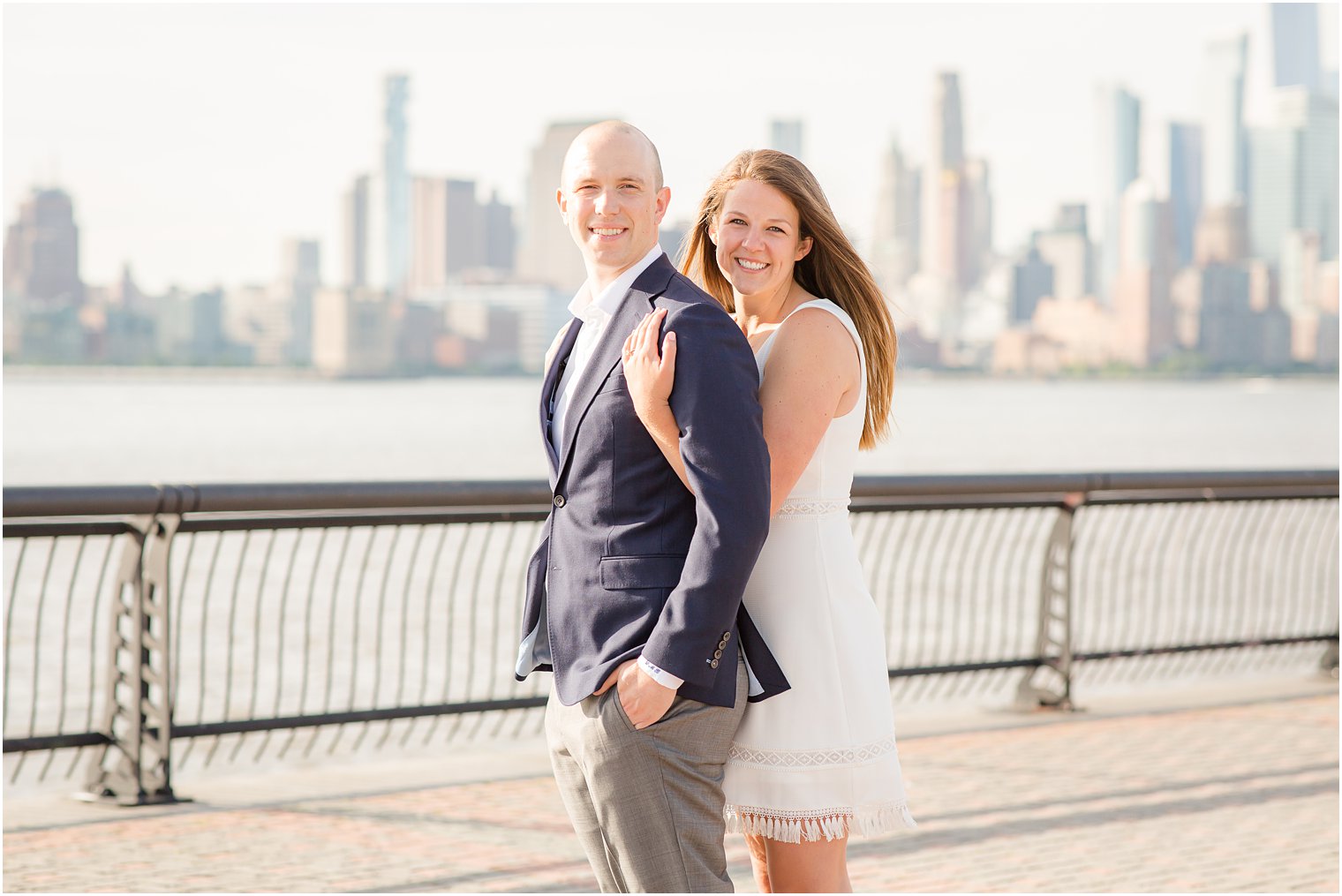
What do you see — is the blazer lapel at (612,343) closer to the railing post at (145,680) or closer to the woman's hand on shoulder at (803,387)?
the woman's hand on shoulder at (803,387)

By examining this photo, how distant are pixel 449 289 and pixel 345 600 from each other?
4575 inches

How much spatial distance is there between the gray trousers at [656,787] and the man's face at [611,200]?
79 centimetres

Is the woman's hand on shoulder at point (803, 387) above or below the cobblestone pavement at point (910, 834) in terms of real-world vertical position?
above

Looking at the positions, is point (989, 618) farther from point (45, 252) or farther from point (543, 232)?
point (543, 232)

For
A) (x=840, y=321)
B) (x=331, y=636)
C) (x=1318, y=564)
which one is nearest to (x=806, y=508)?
(x=840, y=321)

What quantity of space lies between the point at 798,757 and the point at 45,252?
124 meters

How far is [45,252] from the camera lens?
380 feet

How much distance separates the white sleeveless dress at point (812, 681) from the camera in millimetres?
2832

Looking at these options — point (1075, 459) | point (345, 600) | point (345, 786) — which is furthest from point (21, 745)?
point (1075, 459)

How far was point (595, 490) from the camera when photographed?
2631mm

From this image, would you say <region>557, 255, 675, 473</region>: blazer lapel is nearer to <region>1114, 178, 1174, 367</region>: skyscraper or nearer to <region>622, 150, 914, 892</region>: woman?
<region>622, 150, 914, 892</region>: woman

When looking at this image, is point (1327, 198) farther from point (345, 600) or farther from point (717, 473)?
point (717, 473)

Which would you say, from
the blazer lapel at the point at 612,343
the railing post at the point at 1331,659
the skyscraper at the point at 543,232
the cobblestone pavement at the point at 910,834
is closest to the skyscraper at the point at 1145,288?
the skyscraper at the point at 543,232

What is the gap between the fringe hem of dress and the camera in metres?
2.84
